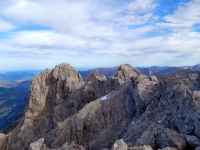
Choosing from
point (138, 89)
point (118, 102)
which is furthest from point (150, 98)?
point (118, 102)

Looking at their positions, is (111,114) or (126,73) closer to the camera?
(111,114)

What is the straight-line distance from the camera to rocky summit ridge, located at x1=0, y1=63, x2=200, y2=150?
2587 cm

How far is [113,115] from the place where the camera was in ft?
167

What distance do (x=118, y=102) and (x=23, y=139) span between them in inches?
1364

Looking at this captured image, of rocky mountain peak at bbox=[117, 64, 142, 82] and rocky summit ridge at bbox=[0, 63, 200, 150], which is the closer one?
rocky summit ridge at bbox=[0, 63, 200, 150]

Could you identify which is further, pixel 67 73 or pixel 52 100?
pixel 67 73

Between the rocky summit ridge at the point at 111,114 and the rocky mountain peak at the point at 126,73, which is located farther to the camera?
the rocky mountain peak at the point at 126,73

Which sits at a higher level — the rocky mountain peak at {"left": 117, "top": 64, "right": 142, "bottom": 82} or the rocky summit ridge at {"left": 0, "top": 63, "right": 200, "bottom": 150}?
the rocky mountain peak at {"left": 117, "top": 64, "right": 142, "bottom": 82}

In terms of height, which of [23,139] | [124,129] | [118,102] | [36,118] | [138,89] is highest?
[138,89]

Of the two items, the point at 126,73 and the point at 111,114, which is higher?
the point at 126,73

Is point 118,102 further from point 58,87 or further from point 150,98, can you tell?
point 58,87

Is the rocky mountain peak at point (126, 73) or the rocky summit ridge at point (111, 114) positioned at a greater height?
the rocky mountain peak at point (126, 73)

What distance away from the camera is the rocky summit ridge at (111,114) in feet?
84.9

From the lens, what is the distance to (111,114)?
51.6 meters
